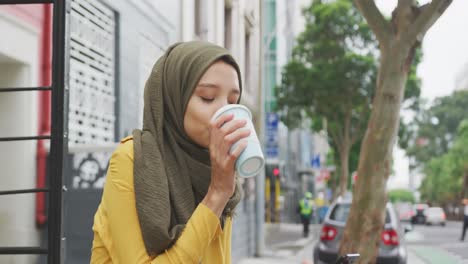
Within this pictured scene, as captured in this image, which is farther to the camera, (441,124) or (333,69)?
(441,124)

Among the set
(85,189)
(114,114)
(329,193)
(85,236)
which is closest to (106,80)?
(114,114)

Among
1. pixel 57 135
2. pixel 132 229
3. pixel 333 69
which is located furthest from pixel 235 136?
pixel 333 69

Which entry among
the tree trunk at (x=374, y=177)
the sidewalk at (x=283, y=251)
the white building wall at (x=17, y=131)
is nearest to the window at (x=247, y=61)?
the sidewalk at (x=283, y=251)

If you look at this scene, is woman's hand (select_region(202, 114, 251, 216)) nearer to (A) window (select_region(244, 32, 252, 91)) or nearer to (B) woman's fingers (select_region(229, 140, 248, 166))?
(B) woman's fingers (select_region(229, 140, 248, 166))

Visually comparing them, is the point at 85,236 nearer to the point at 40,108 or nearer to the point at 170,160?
the point at 40,108

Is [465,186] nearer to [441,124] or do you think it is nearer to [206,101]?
[441,124]

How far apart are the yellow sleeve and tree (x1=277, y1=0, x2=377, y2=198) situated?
82.3 feet

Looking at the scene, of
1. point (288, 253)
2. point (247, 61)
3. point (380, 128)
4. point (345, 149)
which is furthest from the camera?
point (345, 149)

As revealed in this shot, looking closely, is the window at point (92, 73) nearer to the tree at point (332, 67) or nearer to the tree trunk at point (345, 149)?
the tree at point (332, 67)

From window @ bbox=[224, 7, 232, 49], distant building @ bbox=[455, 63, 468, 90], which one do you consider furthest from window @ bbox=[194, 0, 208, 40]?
distant building @ bbox=[455, 63, 468, 90]

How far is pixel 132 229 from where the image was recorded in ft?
4.79

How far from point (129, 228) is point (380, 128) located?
6569 mm

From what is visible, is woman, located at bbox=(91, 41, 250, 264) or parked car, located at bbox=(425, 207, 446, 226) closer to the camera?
woman, located at bbox=(91, 41, 250, 264)

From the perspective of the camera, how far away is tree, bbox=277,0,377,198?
26234 mm
